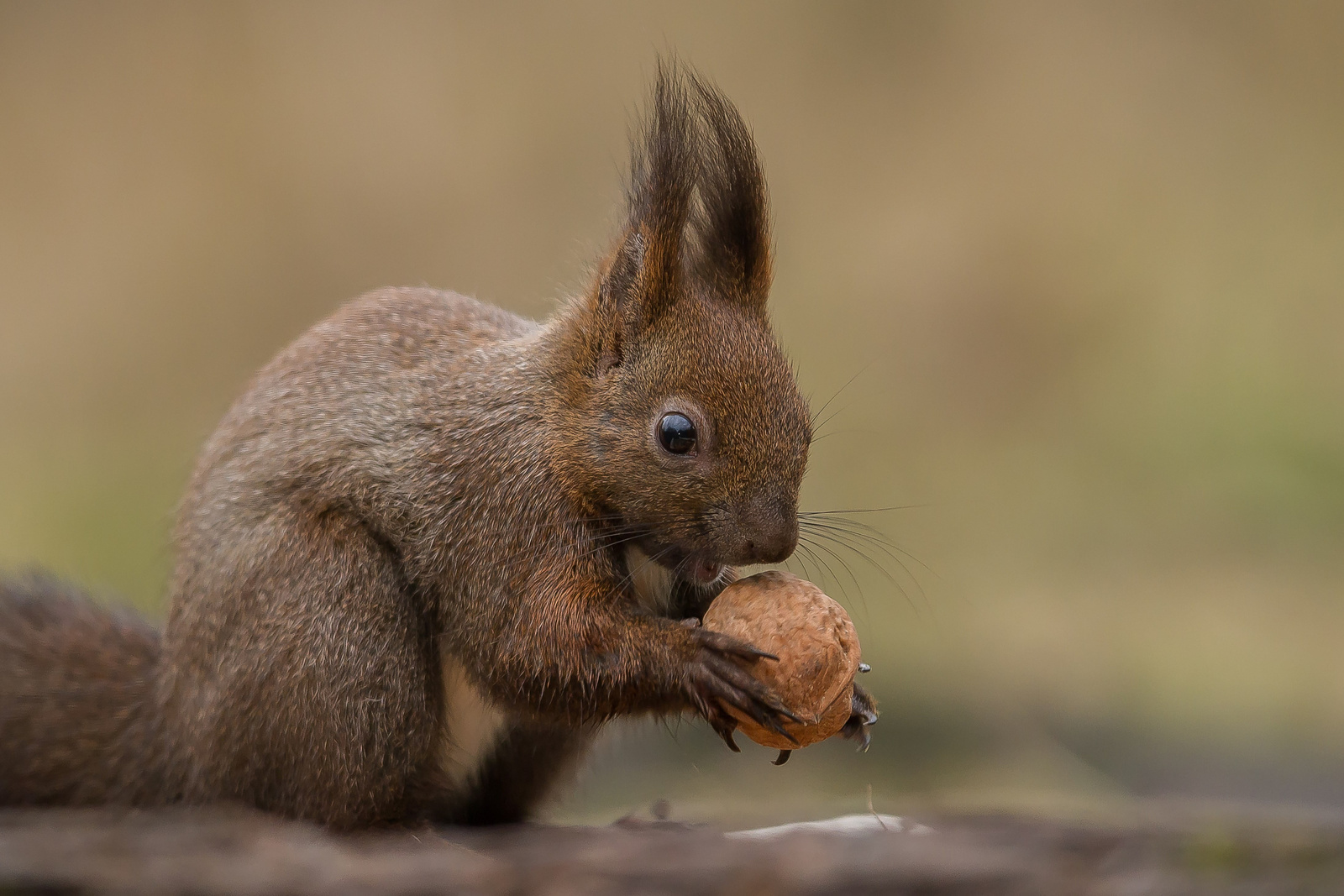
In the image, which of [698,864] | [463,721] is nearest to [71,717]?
[463,721]

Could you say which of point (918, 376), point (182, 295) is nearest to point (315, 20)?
point (182, 295)

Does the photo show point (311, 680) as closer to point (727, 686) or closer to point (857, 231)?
point (727, 686)

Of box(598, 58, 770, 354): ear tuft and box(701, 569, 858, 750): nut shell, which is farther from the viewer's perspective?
box(598, 58, 770, 354): ear tuft

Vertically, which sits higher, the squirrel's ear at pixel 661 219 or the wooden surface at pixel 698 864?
the squirrel's ear at pixel 661 219

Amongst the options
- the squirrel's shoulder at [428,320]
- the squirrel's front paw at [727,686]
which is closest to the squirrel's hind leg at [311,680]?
the squirrel's shoulder at [428,320]

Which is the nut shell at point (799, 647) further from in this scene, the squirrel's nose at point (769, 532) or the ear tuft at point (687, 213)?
the ear tuft at point (687, 213)

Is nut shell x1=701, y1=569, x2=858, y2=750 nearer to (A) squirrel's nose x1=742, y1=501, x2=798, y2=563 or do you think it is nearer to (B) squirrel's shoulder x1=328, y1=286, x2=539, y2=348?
(A) squirrel's nose x1=742, y1=501, x2=798, y2=563

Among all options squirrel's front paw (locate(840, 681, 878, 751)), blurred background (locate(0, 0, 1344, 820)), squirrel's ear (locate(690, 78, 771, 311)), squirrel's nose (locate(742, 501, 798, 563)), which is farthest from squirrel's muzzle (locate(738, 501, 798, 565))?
blurred background (locate(0, 0, 1344, 820))
